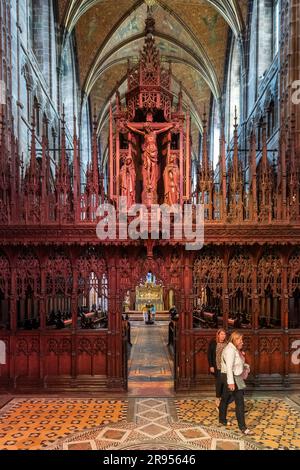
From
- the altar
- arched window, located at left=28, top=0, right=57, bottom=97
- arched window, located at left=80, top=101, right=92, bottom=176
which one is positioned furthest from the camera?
arched window, located at left=80, top=101, right=92, bottom=176

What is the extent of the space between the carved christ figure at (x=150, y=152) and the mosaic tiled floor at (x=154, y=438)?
4.43 m

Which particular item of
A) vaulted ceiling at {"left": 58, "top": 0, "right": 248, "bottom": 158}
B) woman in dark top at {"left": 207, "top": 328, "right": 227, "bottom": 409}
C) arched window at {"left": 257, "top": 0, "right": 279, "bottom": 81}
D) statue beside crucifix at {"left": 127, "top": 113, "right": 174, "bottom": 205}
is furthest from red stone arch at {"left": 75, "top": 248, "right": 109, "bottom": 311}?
vaulted ceiling at {"left": 58, "top": 0, "right": 248, "bottom": 158}

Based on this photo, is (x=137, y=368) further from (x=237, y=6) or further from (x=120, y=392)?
(x=237, y=6)

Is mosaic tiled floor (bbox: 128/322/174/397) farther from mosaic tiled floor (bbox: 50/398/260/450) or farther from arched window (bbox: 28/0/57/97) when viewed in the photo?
arched window (bbox: 28/0/57/97)

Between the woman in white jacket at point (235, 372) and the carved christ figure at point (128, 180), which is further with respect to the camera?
the carved christ figure at point (128, 180)

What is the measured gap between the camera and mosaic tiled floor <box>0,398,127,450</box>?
5.82 m

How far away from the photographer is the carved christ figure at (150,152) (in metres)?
8.59

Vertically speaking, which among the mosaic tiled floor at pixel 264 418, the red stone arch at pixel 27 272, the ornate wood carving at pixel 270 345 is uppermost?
the red stone arch at pixel 27 272

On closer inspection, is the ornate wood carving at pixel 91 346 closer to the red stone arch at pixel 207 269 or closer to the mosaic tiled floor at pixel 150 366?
the mosaic tiled floor at pixel 150 366

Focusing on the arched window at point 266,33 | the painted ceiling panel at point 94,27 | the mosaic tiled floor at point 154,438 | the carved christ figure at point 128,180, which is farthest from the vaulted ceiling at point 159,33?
the mosaic tiled floor at point 154,438

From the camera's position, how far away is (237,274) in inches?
332

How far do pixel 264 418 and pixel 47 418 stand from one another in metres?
3.54

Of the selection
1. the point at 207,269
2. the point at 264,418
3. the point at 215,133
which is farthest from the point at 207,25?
the point at 264,418

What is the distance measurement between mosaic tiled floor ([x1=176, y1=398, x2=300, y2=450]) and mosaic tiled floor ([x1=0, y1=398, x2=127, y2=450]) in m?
1.20
